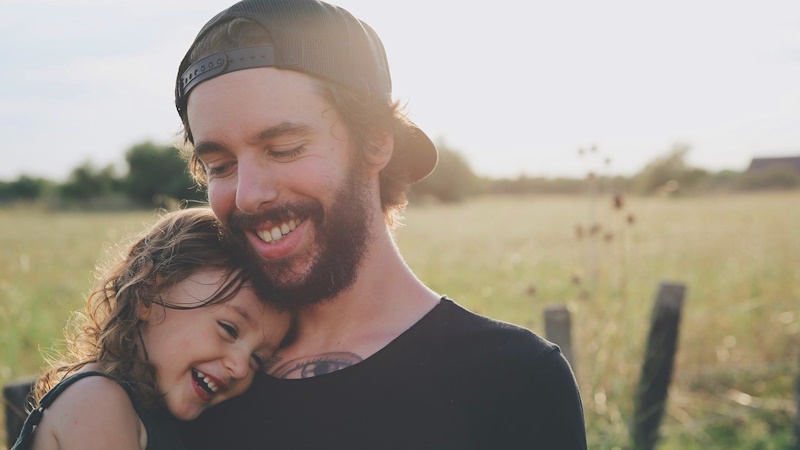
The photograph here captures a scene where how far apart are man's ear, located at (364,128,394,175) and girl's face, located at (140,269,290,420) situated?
523 millimetres

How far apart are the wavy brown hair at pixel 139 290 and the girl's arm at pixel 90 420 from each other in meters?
0.10

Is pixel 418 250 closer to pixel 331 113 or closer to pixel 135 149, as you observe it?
pixel 331 113

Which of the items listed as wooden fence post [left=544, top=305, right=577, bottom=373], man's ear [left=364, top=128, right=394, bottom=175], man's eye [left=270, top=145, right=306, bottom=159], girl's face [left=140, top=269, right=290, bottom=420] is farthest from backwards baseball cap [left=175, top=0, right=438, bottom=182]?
wooden fence post [left=544, top=305, right=577, bottom=373]

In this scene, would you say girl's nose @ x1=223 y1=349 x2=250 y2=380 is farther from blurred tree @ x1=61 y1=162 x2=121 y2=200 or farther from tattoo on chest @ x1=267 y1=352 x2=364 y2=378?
blurred tree @ x1=61 y1=162 x2=121 y2=200

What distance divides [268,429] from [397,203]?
3.00 ft

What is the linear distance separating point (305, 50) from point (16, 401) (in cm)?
145

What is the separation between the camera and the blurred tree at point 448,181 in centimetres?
4856

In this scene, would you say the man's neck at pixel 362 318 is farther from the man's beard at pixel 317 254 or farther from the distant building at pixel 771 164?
the distant building at pixel 771 164

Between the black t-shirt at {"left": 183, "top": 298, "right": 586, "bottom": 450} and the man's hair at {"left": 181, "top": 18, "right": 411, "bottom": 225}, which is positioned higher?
the man's hair at {"left": 181, "top": 18, "right": 411, "bottom": 225}

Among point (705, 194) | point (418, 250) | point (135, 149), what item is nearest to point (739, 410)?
point (418, 250)

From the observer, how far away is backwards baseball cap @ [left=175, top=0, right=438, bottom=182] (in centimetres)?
182

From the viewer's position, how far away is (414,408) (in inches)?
62.7

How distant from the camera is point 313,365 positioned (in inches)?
70.8

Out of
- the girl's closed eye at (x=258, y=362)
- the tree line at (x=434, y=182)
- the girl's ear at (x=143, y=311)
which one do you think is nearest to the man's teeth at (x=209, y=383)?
the girl's closed eye at (x=258, y=362)
